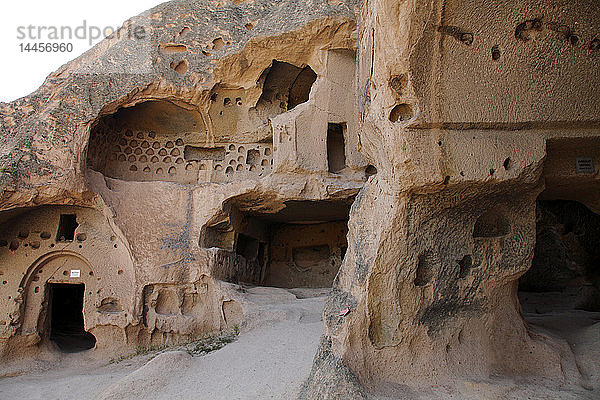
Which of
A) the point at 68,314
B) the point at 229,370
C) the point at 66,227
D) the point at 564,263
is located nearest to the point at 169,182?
the point at 66,227

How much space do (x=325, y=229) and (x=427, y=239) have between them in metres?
6.78

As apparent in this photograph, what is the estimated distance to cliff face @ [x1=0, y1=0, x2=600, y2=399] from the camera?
308cm

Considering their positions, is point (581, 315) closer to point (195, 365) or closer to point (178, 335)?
point (195, 365)

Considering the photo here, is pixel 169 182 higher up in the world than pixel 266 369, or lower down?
higher up

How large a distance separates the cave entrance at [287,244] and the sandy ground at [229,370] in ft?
4.91

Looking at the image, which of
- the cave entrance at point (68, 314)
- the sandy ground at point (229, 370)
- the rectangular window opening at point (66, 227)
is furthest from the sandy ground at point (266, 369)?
the rectangular window opening at point (66, 227)

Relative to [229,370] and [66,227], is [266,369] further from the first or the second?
[66,227]

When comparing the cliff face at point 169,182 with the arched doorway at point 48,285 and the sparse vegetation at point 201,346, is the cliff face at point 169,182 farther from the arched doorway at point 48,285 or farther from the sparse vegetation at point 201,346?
the sparse vegetation at point 201,346

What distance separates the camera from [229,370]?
188 inches

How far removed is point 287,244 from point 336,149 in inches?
127

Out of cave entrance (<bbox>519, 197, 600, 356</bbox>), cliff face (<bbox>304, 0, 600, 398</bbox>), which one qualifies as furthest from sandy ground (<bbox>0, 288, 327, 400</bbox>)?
cave entrance (<bbox>519, 197, 600, 356</bbox>)

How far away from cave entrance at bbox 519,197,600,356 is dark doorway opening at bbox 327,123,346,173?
11.0 ft

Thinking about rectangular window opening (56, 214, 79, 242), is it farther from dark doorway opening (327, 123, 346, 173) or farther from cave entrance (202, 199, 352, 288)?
dark doorway opening (327, 123, 346, 173)

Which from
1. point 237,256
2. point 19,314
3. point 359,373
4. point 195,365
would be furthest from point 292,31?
point 19,314
